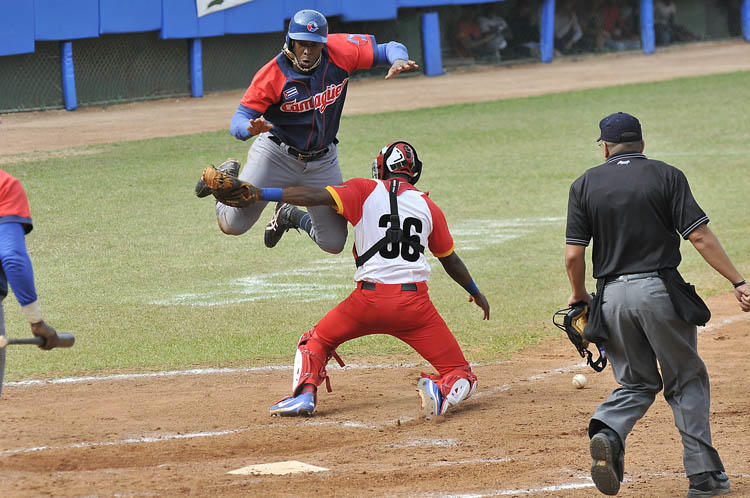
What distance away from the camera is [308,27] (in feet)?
24.9

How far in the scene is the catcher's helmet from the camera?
719 centimetres

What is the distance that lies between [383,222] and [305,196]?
605 millimetres

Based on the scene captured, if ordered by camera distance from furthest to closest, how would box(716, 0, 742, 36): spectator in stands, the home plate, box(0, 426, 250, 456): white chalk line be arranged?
box(716, 0, 742, 36): spectator in stands < box(0, 426, 250, 456): white chalk line < the home plate

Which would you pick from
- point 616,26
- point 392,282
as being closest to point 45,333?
point 392,282

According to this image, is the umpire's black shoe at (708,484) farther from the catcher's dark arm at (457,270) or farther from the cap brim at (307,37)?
the cap brim at (307,37)

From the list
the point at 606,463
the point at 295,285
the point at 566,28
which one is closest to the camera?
the point at 606,463

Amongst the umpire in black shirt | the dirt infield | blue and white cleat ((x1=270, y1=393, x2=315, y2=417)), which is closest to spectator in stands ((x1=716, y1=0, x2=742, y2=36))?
the dirt infield

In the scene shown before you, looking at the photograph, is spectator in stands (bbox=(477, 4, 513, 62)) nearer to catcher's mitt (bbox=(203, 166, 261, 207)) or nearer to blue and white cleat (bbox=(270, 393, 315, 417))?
blue and white cleat (bbox=(270, 393, 315, 417))

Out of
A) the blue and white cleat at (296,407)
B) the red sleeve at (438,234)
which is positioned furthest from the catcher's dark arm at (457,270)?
the blue and white cleat at (296,407)

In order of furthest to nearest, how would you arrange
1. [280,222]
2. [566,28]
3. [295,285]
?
[566,28] < [295,285] < [280,222]

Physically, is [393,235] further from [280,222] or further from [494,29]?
[494,29]

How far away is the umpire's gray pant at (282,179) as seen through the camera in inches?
324

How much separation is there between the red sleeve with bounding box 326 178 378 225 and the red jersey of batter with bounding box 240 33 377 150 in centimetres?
116

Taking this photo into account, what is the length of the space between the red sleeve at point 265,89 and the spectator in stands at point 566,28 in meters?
28.4
